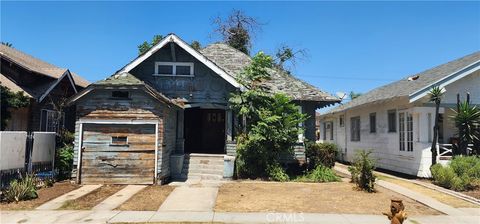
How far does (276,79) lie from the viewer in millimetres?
19250

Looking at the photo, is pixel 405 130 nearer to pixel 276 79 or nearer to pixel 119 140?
pixel 276 79

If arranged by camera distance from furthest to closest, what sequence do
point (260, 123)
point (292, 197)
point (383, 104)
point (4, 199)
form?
point (383, 104) < point (260, 123) < point (292, 197) < point (4, 199)

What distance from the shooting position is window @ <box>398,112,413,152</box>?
1675cm

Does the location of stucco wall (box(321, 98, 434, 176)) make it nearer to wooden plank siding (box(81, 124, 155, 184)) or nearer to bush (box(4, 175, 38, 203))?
wooden plank siding (box(81, 124, 155, 184))

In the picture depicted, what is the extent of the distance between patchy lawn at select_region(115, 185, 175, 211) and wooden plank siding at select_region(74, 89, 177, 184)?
1093mm

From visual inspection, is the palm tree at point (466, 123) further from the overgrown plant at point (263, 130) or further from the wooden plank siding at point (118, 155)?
the wooden plank siding at point (118, 155)

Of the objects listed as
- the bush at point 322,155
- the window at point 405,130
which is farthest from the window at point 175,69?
the window at point 405,130

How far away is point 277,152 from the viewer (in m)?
15.4

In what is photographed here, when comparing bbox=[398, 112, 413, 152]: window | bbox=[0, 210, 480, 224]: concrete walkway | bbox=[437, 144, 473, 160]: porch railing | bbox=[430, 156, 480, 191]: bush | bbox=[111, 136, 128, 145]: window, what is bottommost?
bbox=[0, 210, 480, 224]: concrete walkway

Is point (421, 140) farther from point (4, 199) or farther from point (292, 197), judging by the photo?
point (4, 199)

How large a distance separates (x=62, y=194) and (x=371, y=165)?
31.6 feet

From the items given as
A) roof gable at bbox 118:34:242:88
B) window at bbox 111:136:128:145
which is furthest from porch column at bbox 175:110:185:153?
window at bbox 111:136:128:145

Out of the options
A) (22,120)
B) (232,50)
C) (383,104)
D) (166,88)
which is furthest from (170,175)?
(383,104)

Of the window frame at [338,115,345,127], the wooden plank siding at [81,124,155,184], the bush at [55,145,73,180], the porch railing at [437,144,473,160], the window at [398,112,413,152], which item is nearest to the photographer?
the wooden plank siding at [81,124,155,184]
